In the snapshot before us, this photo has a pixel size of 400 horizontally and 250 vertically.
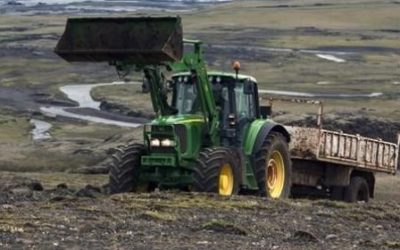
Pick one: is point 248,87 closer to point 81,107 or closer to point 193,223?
point 193,223

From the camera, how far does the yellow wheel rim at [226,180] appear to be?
21.8 meters

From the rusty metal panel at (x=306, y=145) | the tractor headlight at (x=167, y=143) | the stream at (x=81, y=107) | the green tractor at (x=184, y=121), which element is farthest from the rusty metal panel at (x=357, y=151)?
the stream at (x=81, y=107)

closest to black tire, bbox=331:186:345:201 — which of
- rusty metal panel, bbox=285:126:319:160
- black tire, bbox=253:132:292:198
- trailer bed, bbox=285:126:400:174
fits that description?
trailer bed, bbox=285:126:400:174

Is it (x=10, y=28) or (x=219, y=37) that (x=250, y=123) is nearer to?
(x=219, y=37)

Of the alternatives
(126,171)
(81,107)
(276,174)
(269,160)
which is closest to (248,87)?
(269,160)

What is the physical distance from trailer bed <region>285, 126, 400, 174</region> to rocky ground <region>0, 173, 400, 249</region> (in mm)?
5727

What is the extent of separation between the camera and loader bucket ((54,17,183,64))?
20547 mm

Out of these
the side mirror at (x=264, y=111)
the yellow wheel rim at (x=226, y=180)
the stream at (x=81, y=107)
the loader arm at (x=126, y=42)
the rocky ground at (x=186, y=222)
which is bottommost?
the stream at (x=81, y=107)

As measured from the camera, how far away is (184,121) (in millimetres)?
22312

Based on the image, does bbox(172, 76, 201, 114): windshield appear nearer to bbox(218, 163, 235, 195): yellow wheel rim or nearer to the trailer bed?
bbox(218, 163, 235, 195): yellow wheel rim

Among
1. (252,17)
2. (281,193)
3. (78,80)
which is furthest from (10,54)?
(281,193)

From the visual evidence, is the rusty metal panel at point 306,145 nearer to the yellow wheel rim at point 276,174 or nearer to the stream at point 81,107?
the yellow wheel rim at point 276,174

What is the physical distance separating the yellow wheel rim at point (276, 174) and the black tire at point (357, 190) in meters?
3.91

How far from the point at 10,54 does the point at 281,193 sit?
6515cm
